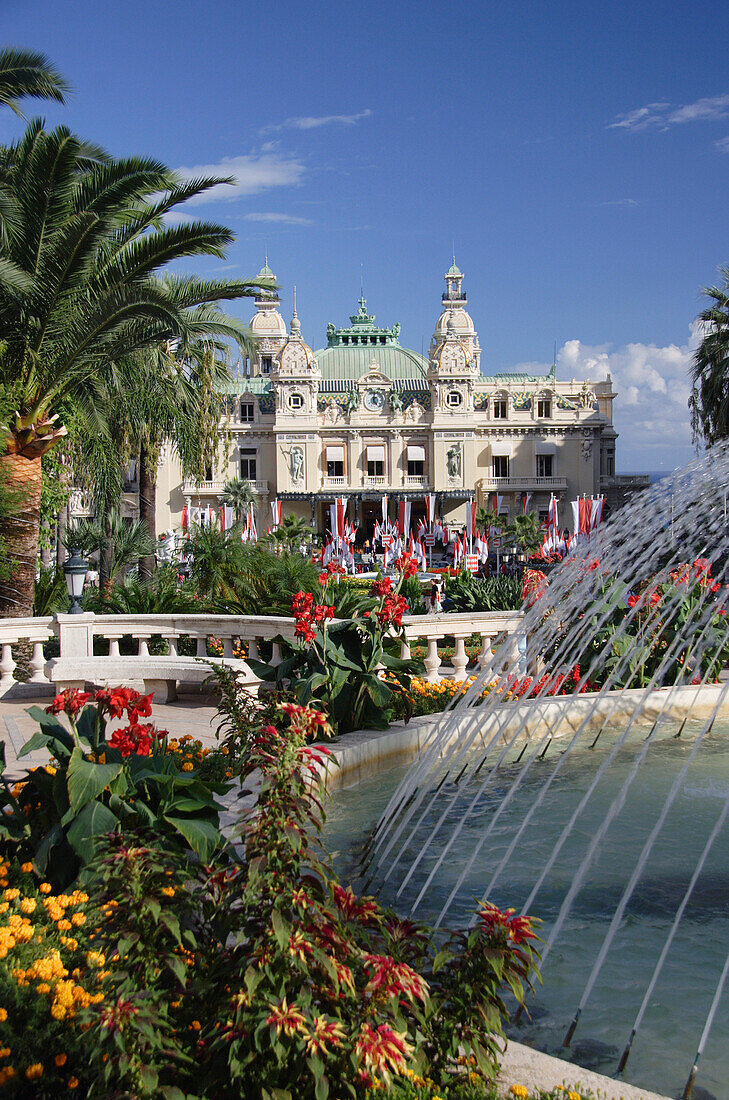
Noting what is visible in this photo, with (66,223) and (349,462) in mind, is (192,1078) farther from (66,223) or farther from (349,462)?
(349,462)

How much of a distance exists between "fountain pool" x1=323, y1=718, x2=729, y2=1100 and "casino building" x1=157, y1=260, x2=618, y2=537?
195ft

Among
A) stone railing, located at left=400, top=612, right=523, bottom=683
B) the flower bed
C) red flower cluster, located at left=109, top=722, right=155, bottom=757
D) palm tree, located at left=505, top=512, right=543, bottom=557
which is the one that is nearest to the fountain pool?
A: the flower bed

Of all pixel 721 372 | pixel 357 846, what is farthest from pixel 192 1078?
pixel 721 372

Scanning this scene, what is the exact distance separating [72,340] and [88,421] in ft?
9.62

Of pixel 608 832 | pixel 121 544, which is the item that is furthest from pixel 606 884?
pixel 121 544

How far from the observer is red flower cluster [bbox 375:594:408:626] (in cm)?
689

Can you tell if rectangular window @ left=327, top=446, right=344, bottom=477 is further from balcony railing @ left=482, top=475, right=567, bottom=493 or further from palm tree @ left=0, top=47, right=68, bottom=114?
palm tree @ left=0, top=47, right=68, bottom=114

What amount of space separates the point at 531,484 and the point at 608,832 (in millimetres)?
62194

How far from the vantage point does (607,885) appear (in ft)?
15.7

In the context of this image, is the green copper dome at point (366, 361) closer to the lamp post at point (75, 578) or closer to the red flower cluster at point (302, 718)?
the lamp post at point (75, 578)

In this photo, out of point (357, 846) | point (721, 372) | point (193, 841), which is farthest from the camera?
point (721, 372)

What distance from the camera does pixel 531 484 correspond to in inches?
2616

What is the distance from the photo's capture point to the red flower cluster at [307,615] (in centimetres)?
656

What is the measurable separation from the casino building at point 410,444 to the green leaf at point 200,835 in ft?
203
